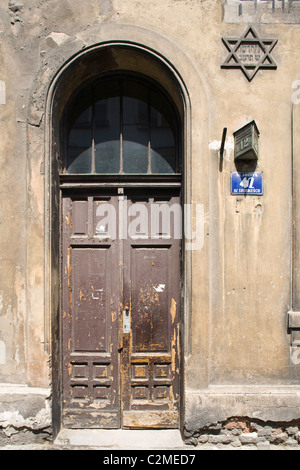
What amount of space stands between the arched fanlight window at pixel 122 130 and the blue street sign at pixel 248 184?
0.77 metres

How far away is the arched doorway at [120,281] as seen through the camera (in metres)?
3.71

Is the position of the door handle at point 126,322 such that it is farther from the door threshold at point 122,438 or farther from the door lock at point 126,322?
the door threshold at point 122,438

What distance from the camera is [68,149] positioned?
387cm

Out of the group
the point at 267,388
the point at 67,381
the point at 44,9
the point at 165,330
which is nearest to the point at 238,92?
the point at 44,9

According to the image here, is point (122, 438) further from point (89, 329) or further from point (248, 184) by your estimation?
point (248, 184)

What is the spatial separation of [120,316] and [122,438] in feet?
4.31

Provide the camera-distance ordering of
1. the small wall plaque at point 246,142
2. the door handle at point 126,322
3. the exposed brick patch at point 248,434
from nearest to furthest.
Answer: the small wall plaque at point 246,142
the exposed brick patch at point 248,434
the door handle at point 126,322

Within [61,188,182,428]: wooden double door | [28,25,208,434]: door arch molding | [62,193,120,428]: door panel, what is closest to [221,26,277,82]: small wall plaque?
[28,25,208,434]: door arch molding

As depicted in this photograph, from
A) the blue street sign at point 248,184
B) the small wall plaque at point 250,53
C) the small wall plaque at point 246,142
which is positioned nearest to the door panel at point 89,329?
the blue street sign at point 248,184

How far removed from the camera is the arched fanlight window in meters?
3.84

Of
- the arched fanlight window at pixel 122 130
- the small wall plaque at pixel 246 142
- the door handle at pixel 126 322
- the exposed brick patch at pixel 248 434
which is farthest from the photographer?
the arched fanlight window at pixel 122 130

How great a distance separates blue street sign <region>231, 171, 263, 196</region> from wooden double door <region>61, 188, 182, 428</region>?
717 millimetres
